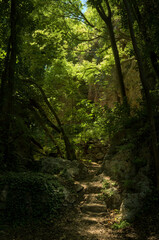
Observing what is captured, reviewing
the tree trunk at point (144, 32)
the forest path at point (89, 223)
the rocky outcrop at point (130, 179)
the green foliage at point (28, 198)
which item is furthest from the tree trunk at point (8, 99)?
the tree trunk at point (144, 32)

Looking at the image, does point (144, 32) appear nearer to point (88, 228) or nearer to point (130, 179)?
point (130, 179)

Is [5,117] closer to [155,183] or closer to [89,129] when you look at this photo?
[89,129]

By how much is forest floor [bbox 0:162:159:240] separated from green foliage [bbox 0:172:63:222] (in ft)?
1.21

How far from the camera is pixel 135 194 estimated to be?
18.9 ft

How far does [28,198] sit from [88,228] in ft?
6.63

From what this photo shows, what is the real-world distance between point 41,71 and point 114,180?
8426 mm

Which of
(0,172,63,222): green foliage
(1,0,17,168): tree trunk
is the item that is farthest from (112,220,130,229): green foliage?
(1,0,17,168): tree trunk

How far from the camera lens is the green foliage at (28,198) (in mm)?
5305

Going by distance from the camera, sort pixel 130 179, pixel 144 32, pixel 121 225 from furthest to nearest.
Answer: pixel 144 32 < pixel 130 179 < pixel 121 225

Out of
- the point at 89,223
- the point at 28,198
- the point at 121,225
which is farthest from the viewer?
the point at 28,198

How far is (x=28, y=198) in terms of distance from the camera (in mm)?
5625

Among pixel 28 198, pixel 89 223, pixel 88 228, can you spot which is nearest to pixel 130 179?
pixel 89 223

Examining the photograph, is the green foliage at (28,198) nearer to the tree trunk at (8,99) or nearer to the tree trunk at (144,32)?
the tree trunk at (8,99)

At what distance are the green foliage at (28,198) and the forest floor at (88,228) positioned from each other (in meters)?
0.37
